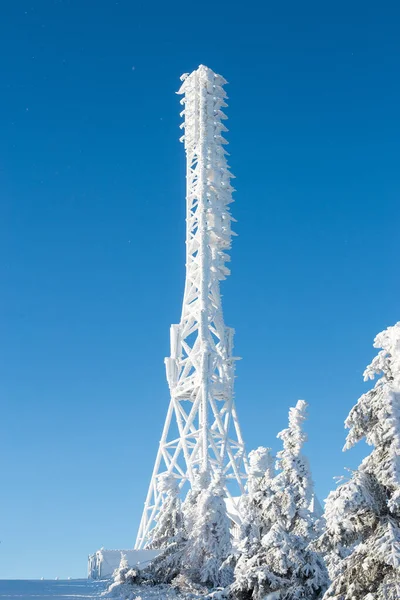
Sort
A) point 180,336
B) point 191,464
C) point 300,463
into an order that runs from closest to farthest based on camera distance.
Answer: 1. point 300,463
2. point 191,464
3. point 180,336

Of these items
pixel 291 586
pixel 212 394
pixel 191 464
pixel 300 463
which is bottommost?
pixel 291 586

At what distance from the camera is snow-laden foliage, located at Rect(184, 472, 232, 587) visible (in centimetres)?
1988

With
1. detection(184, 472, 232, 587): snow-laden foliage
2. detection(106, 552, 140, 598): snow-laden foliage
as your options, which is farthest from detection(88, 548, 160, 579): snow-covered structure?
detection(184, 472, 232, 587): snow-laden foliage

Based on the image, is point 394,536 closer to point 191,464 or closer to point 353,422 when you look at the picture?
point 353,422

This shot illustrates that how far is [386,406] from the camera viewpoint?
39.4ft

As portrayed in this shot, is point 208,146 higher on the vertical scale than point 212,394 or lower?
higher

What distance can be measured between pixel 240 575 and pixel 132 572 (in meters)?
6.18

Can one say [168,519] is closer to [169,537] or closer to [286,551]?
[169,537]

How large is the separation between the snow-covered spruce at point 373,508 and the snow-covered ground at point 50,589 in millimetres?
9086

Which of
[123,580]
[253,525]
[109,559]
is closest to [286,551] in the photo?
[253,525]

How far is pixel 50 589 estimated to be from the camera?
2059cm

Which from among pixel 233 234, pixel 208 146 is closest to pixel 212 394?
pixel 233 234

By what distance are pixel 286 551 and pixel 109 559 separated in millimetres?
11835

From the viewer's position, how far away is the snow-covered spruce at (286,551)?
49.5ft
